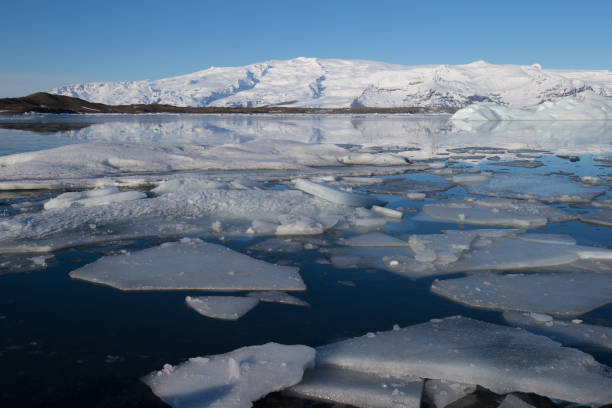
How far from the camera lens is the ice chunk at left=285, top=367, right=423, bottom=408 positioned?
1.44 m

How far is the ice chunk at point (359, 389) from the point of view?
1.44 m

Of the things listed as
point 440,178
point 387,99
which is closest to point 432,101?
point 387,99

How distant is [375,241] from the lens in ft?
10.6

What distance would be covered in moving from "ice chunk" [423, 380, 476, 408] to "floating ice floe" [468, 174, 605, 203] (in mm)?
3880

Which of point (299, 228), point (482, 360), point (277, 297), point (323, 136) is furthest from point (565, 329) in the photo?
point (323, 136)

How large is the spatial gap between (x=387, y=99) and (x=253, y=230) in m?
189

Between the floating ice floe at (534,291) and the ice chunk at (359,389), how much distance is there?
0.88m

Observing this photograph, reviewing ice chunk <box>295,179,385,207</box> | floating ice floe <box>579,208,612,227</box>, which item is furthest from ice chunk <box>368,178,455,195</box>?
floating ice floe <box>579,208,612,227</box>

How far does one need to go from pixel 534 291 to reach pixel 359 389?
1370 millimetres

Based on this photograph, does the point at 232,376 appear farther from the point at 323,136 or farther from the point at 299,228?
the point at 323,136

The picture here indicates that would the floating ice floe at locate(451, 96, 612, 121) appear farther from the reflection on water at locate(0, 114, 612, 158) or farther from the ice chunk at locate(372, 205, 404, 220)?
the ice chunk at locate(372, 205, 404, 220)

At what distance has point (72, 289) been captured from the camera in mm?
2385

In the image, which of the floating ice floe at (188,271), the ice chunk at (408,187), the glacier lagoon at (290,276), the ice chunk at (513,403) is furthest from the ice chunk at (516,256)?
the ice chunk at (408,187)

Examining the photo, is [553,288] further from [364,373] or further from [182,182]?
[182,182]
